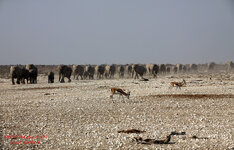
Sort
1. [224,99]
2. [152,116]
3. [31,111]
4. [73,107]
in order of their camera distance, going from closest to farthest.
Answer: [152,116] → [31,111] → [73,107] → [224,99]

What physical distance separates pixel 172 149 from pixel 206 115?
673 centimetres

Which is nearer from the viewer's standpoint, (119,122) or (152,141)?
(152,141)

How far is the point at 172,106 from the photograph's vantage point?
1920 cm

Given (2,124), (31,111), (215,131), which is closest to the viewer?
(215,131)

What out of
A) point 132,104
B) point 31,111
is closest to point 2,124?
point 31,111

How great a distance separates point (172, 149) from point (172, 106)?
30.2 feet

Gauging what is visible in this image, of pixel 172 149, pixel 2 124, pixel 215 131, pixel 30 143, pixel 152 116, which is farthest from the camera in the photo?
pixel 152 116

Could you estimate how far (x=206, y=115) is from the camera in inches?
637

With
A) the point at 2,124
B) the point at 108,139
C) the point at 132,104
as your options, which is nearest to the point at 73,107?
the point at 132,104

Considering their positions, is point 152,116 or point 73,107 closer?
point 152,116

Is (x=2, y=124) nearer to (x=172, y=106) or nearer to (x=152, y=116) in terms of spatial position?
(x=152, y=116)

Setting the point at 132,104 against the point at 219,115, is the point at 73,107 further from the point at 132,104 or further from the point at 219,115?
the point at 219,115

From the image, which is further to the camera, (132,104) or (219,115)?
(132,104)

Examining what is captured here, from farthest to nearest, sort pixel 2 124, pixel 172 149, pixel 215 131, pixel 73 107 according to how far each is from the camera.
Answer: pixel 73 107
pixel 2 124
pixel 215 131
pixel 172 149
